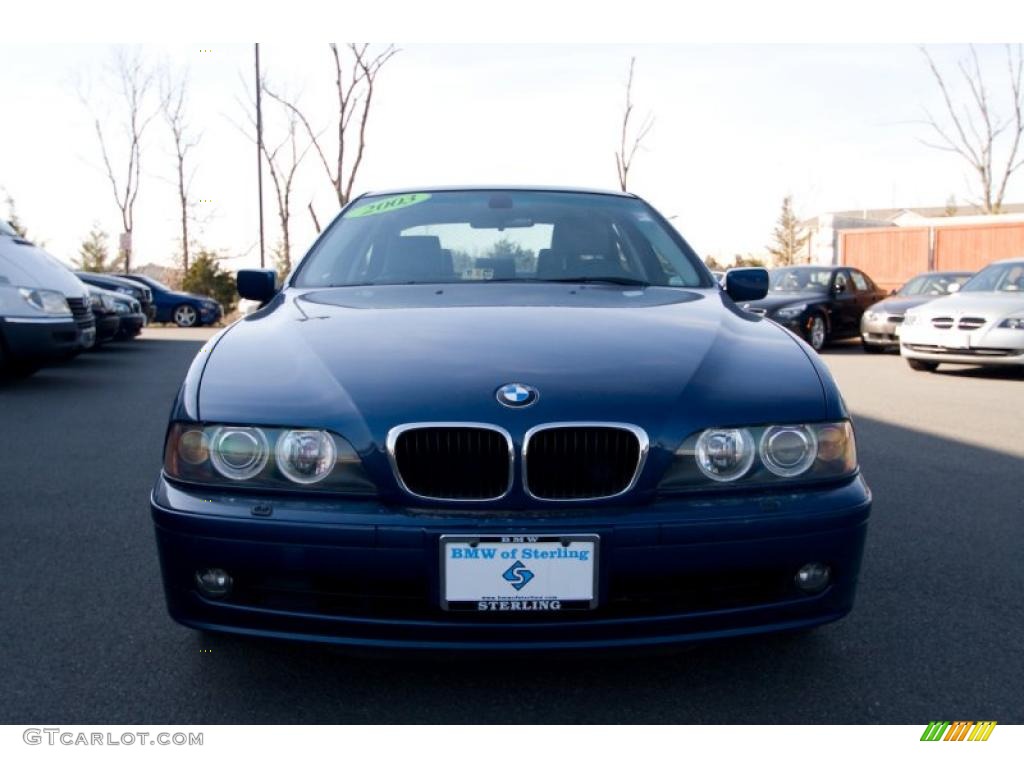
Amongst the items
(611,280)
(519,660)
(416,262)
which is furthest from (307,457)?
(611,280)

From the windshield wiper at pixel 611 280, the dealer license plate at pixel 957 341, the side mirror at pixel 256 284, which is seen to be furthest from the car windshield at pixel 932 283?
the side mirror at pixel 256 284

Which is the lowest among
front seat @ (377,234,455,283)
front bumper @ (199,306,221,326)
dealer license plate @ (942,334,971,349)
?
front bumper @ (199,306,221,326)

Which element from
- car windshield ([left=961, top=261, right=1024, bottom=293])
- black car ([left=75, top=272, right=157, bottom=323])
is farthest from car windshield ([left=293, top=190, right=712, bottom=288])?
black car ([left=75, top=272, right=157, bottom=323])

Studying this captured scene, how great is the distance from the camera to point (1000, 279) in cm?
1257

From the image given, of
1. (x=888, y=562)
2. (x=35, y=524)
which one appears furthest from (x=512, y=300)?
(x=35, y=524)

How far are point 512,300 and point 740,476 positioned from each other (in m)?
1.07

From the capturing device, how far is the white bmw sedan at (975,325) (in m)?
11.4

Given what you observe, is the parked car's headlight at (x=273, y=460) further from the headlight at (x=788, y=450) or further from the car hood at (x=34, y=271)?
the car hood at (x=34, y=271)

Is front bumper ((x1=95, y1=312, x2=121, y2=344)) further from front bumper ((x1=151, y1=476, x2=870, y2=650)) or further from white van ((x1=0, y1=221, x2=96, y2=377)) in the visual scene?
front bumper ((x1=151, y1=476, x2=870, y2=650))

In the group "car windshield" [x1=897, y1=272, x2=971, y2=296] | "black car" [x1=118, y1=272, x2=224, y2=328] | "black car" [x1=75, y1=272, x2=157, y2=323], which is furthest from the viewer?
"black car" [x1=118, y1=272, x2=224, y2=328]

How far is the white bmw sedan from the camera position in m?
11.4

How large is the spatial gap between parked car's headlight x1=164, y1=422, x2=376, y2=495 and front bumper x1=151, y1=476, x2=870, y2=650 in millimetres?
43

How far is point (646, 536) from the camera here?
7.71ft
